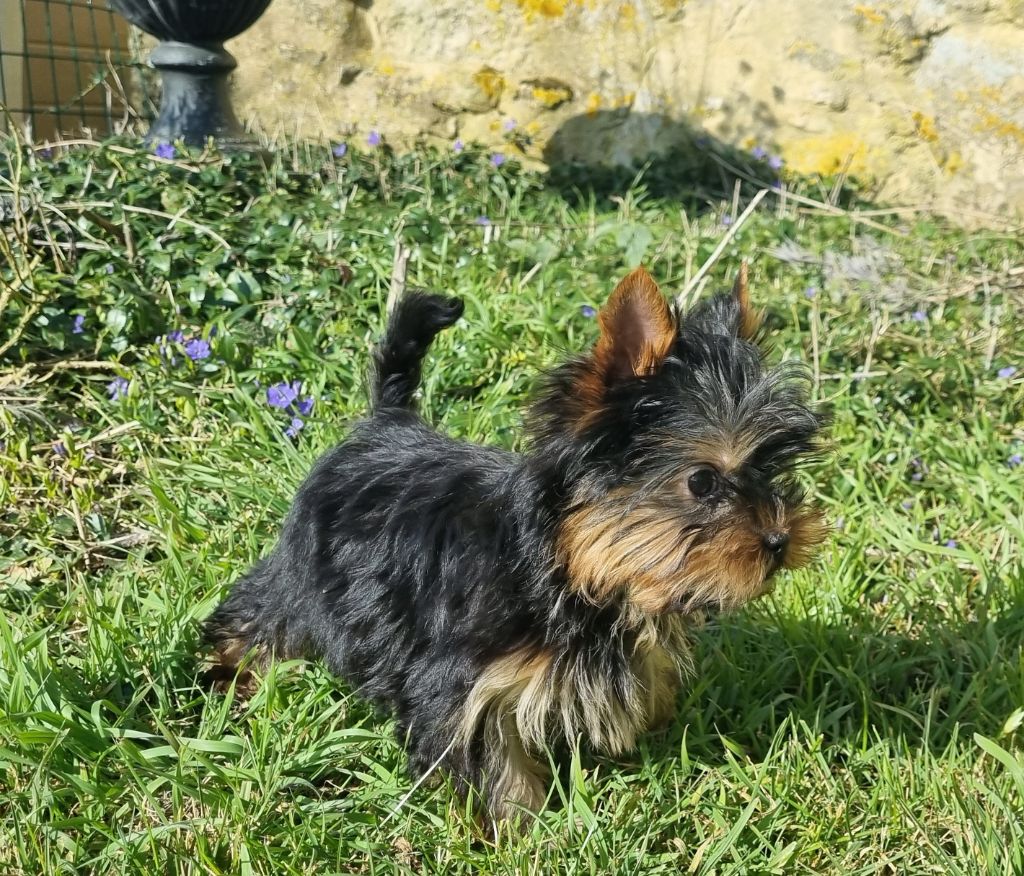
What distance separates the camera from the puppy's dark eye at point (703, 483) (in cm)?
230

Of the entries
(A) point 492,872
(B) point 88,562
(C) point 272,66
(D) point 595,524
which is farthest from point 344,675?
(C) point 272,66

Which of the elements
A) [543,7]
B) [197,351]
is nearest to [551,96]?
[543,7]

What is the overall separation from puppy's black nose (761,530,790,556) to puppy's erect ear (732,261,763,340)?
0.52 m

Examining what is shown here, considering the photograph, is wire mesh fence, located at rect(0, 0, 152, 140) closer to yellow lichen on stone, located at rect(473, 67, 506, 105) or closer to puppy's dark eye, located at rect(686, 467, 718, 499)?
yellow lichen on stone, located at rect(473, 67, 506, 105)

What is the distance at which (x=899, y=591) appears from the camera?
11.8 feet

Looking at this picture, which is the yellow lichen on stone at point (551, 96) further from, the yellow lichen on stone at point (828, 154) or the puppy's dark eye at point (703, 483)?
the puppy's dark eye at point (703, 483)

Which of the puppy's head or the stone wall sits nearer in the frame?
the puppy's head

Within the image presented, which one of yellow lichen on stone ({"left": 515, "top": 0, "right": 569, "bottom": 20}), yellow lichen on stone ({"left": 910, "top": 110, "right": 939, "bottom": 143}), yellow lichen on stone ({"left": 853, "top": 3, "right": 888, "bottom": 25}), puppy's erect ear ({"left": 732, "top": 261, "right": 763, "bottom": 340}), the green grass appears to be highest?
yellow lichen on stone ({"left": 853, "top": 3, "right": 888, "bottom": 25})

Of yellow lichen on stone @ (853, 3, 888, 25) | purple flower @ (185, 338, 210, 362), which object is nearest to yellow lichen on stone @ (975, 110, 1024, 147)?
yellow lichen on stone @ (853, 3, 888, 25)

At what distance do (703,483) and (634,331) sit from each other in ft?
1.28

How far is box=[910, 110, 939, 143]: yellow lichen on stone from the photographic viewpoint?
6.89 meters

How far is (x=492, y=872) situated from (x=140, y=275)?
3.50 meters

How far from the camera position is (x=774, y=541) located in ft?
7.38

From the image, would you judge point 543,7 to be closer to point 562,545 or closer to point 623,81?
point 623,81
